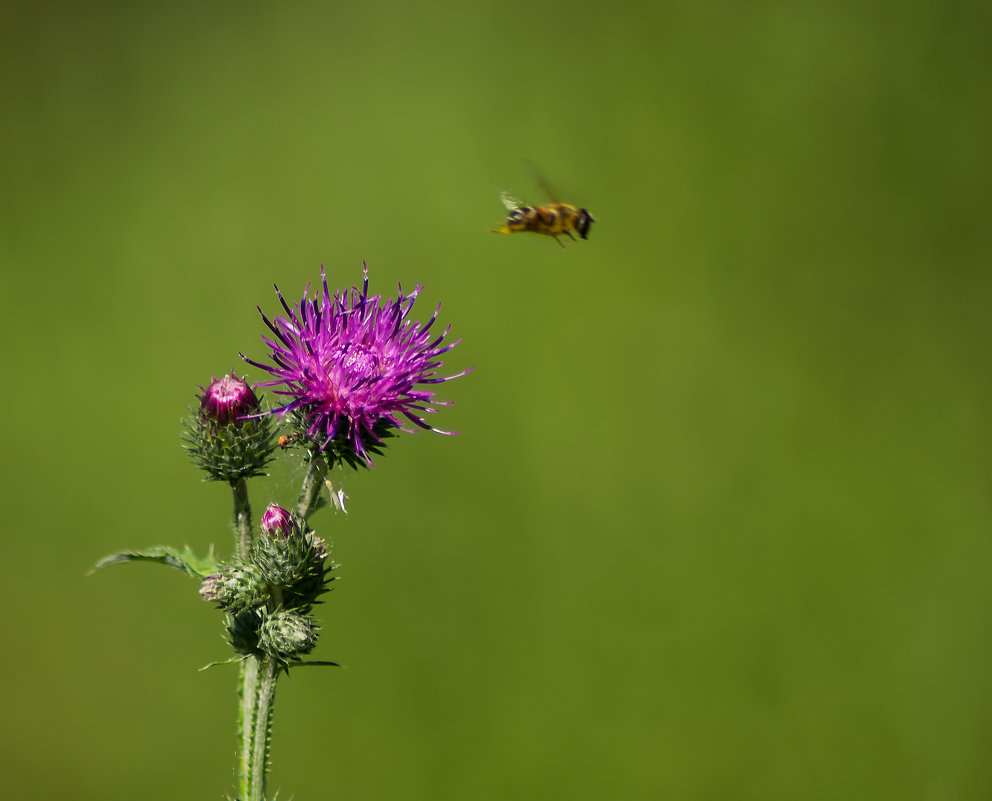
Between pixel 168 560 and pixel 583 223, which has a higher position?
pixel 583 223

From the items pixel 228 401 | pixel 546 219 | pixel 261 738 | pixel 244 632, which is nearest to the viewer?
pixel 261 738

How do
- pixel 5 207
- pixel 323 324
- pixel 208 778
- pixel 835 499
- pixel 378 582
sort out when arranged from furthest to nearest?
pixel 5 207 → pixel 835 499 → pixel 378 582 → pixel 208 778 → pixel 323 324

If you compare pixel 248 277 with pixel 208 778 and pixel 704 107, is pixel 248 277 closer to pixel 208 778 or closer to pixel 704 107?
pixel 208 778

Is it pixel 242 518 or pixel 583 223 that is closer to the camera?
pixel 242 518

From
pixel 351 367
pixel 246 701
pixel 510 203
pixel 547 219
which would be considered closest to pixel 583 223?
pixel 547 219

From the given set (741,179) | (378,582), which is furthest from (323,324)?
(741,179)

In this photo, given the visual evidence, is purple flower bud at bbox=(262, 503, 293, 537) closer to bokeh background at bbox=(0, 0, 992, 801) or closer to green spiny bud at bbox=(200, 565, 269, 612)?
green spiny bud at bbox=(200, 565, 269, 612)

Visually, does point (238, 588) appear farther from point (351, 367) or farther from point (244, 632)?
point (351, 367)

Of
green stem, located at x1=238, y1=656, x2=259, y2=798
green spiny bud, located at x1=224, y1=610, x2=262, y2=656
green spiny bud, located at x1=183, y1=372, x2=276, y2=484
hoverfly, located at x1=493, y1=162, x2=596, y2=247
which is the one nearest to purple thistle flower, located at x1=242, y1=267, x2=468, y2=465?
green spiny bud, located at x1=183, y1=372, x2=276, y2=484

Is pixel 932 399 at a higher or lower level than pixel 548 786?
higher
